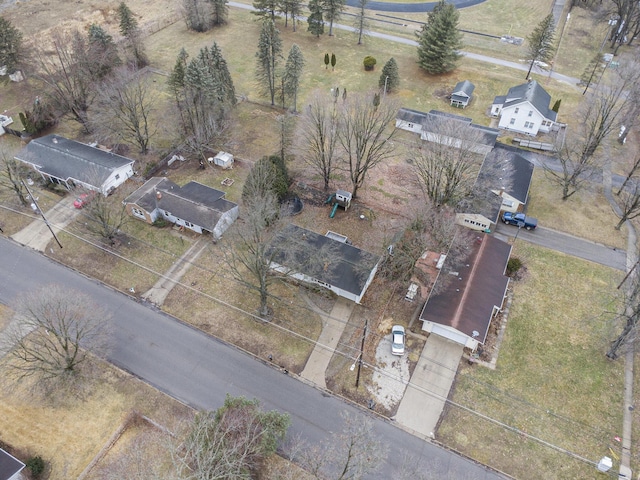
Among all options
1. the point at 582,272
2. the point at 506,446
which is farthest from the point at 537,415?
the point at 582,272

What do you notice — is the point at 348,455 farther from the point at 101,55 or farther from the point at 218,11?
the point at 218,11

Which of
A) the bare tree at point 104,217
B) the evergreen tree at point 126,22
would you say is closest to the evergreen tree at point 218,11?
the evergreen tree at point 126,22

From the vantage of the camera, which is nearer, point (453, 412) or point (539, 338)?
point (453, 412)

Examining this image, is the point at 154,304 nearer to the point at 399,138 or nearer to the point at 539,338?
the point at 539,338

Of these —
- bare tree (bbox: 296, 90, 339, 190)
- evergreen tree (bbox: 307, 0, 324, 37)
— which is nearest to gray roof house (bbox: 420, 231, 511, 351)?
bare tree (bbox: 296, 90, 339, 190)

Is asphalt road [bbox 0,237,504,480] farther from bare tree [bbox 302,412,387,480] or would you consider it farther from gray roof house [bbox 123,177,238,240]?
gray roof house [bbox 123,177,238,240]

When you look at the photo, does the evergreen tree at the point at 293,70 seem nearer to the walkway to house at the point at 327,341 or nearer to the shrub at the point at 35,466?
the walkway to house at the point at 327,341

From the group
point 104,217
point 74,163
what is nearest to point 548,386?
point 104,217
